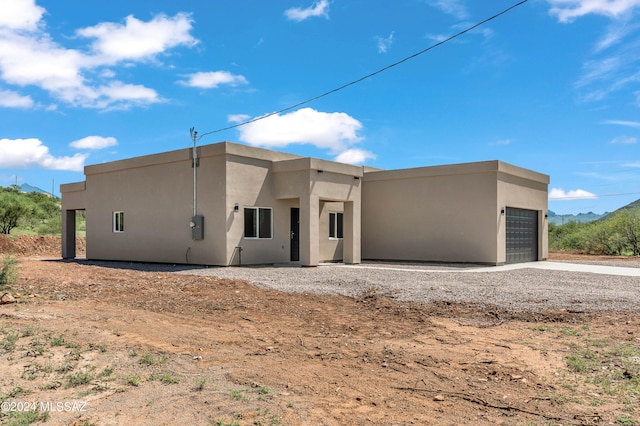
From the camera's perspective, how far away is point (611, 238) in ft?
94.8

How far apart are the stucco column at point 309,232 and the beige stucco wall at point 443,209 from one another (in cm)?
500

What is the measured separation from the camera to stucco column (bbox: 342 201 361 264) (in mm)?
18750

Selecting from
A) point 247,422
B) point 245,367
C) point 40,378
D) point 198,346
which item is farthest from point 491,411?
point 40,378

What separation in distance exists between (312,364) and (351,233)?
13.5 meters

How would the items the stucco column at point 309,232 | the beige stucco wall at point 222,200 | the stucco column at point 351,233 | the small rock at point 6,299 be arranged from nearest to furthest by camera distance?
1. the small rock at point 6,299
2. the beige stucco wall at point 222,200
3. the stucco column at point 309,232
4. the stucco column at point 351,233

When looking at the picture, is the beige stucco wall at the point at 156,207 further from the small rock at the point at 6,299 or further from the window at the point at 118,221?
the small rock at the point at 6,299

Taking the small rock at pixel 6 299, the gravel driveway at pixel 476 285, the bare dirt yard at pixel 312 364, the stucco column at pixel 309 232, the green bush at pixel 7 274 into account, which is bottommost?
the bare dirt yard at pixel 312 364

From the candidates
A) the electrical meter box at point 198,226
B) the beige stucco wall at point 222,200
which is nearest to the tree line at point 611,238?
the beige stucco wall at point 222,200

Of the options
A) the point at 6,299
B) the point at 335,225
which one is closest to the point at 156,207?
the point at 335,225

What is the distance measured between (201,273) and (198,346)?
871cm

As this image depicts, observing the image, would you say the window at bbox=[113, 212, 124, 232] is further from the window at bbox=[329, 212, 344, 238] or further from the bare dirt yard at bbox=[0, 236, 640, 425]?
the bare dirt yard at bbox=[0, 236, 640, 425]

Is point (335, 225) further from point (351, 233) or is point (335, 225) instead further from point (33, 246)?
point (33, 246)

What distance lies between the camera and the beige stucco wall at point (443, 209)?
18328 mm

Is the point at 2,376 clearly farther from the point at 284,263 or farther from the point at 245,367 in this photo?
the point at 284,263
